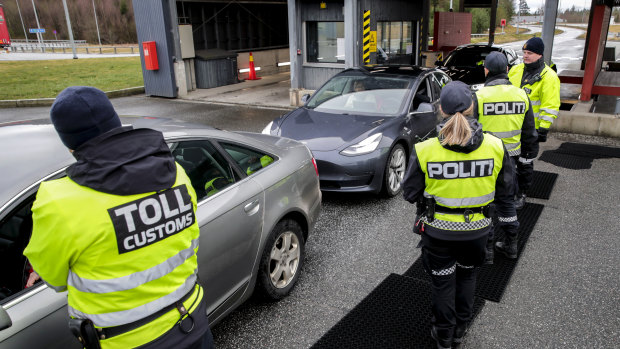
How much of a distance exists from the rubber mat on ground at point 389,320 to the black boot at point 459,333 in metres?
0.16

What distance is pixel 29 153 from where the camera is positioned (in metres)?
2.49

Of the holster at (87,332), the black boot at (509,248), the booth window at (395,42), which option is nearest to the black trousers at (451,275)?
the black boot at (509,248)

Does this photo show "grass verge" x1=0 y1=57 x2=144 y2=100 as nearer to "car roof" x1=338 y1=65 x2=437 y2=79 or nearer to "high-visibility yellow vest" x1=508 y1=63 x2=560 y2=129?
"car roof" x1=338 y1=65 x2=437 y2=79

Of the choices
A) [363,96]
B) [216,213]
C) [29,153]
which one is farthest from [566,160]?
[29,153]

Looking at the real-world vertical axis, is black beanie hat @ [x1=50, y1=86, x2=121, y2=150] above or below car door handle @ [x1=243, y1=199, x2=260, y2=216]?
above

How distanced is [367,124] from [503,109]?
6.28 ft

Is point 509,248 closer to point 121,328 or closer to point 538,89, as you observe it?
point 538,89

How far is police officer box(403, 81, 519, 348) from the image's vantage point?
281cm

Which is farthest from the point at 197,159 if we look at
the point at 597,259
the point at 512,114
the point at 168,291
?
the point at 597,259

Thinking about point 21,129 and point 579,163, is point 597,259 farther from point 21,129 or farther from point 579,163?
point 21,129

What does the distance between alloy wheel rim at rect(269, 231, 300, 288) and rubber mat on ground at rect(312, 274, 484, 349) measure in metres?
0.58

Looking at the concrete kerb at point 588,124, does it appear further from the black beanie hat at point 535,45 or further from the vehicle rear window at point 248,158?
the vehicle rear window at point 248,158

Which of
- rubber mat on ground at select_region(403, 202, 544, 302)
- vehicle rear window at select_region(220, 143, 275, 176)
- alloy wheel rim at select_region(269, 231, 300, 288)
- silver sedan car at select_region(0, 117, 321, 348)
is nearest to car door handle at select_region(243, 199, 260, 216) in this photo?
silver sedan car at select_region(0, 117, 321, 348)

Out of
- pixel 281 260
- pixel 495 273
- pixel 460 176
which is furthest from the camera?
pixel 495 273
